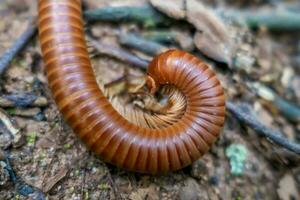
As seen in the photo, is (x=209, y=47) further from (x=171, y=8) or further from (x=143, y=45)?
(x=143, y=45)

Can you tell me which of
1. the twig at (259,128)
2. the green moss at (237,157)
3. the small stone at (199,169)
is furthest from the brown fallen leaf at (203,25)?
the small stone at (199,169)

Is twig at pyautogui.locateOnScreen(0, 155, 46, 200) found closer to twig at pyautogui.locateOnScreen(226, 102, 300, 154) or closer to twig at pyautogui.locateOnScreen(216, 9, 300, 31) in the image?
twig at pyautogui.locateOnScreen(226, 102, 300, 154)

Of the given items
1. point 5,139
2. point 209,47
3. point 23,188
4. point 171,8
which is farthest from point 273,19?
point 23,188

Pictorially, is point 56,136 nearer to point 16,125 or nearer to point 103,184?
point 16,125

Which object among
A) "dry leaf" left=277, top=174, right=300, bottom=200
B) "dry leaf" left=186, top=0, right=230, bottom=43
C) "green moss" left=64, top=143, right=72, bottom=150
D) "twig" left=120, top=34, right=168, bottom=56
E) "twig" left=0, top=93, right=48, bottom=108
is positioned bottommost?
A: "dry leaf" left=277, top=174, right=300, bottom=200

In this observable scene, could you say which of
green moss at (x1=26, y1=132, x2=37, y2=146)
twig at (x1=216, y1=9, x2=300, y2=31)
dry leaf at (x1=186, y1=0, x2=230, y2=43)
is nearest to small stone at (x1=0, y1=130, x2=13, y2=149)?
green moss at (x1=26, y1=132, x2=37, y2=146)

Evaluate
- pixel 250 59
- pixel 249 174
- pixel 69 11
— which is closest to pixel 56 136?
pixel 69 11
